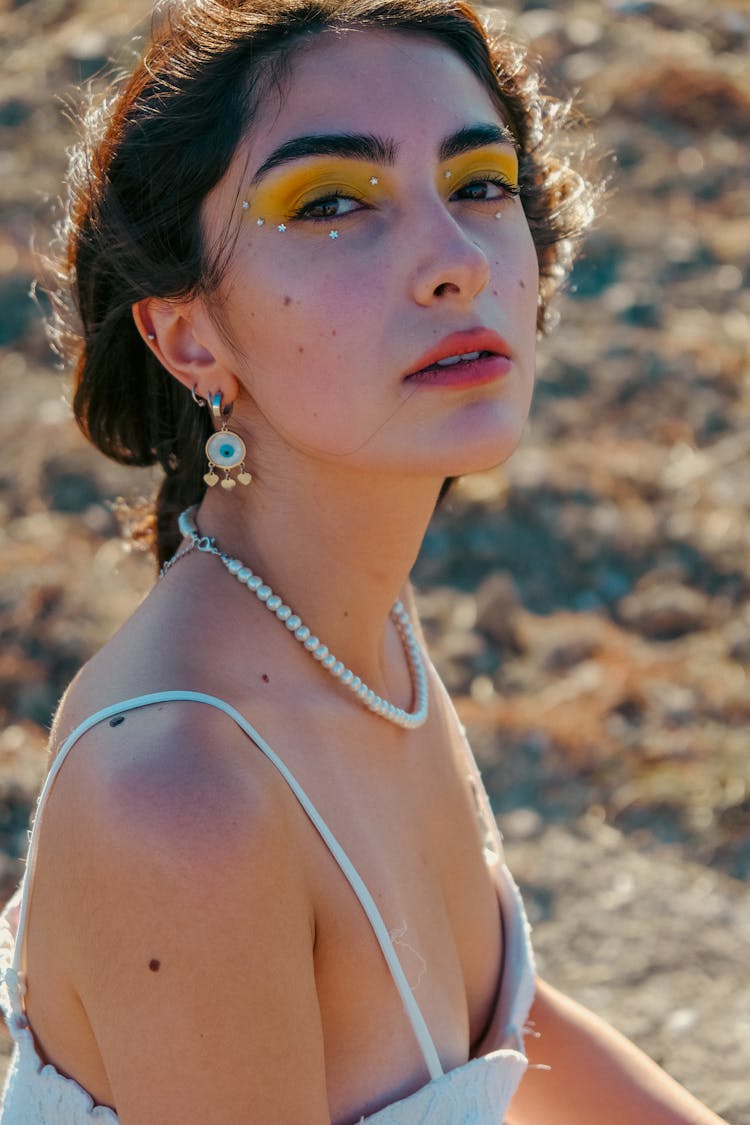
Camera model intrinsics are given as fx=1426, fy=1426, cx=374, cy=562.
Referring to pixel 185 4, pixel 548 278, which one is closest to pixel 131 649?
pixel 185 4

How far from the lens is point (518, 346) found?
212cm

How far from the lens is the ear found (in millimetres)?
2205

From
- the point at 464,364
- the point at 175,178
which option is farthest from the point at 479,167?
the point at 175,178

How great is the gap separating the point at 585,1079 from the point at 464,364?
4.59ft

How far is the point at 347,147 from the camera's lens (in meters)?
2.05

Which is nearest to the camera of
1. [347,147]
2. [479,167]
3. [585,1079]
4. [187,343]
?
[347,147]

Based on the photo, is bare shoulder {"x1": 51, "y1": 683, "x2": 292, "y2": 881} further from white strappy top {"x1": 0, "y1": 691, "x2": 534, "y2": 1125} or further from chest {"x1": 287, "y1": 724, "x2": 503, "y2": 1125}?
chest {"x1": 287, "y1": 724, "x2": 503, "y2": 1125}

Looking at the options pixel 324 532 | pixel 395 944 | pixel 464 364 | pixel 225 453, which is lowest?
pixel 395 944

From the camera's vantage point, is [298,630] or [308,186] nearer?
[308,186]

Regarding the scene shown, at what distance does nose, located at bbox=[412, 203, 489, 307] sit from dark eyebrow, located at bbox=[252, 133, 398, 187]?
12 centimetres

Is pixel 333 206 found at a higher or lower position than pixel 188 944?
higher

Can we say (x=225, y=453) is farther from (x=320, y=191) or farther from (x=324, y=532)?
(x=320, y=191)

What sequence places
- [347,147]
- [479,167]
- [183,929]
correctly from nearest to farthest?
[183,929]
[347,147]
[479,167]

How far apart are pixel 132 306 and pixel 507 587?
278cm
